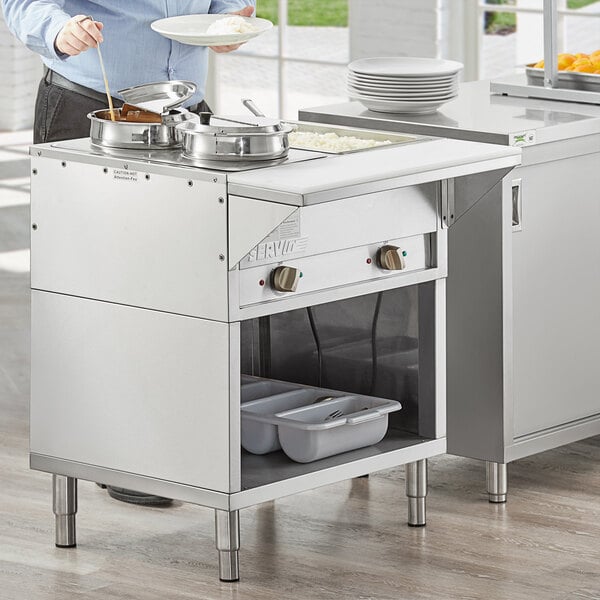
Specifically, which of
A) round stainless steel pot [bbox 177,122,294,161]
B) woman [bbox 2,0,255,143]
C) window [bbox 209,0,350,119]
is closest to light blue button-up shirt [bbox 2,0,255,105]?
woman [bbox 2,0,255,143]

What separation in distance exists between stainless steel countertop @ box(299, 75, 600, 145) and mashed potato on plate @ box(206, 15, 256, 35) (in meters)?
0.60

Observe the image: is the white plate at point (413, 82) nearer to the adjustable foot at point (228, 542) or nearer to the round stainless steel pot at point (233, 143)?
the round stainless steel pot at point (233, 143)

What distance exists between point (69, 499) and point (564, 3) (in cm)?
334

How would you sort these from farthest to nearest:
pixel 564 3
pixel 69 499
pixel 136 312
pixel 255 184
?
pixel 564 3 → pixel 69 499 → pixel 136 312 → pixel 255 184

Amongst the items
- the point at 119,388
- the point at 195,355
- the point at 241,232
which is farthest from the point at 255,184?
the point at 119,388

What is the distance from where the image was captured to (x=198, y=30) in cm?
342

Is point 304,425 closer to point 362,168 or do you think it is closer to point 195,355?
point 195,355

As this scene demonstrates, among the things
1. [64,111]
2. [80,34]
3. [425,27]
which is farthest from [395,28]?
[80,34]

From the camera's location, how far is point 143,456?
316 cm

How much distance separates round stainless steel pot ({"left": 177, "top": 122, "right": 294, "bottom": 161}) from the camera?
3031mm

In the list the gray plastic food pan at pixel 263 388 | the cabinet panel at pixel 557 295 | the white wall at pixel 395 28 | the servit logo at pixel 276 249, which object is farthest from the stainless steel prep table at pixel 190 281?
the white wall at pixel 395 28

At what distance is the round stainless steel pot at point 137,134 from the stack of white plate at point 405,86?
80 centimetres

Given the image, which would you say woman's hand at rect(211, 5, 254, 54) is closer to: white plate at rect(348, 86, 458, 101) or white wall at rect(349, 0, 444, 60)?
white plate at rect(348, 86, 458, 101)

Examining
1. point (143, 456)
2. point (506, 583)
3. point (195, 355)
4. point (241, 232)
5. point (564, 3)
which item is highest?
point (564, 3)
